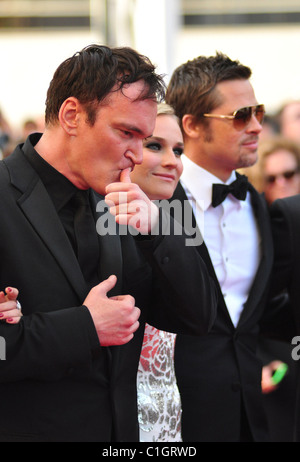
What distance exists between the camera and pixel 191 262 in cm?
266

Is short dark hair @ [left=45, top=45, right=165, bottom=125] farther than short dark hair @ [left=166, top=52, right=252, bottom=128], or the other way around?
short dark hair @ [left=166, top=52, right=252, bottom=128]

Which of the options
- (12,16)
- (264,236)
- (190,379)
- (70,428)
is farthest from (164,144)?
(12,16)

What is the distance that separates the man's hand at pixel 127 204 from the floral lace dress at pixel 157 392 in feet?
2.19

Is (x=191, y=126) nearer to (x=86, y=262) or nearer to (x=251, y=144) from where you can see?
(x=251, y=144)

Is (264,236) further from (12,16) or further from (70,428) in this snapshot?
(12,16)

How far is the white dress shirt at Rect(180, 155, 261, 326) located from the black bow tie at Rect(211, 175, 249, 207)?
0.17 feet

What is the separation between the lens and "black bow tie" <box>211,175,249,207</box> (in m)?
3.63

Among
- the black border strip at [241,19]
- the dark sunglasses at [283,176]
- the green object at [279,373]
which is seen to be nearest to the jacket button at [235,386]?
the green object at [279,373]

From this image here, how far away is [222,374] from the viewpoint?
11.3 ft

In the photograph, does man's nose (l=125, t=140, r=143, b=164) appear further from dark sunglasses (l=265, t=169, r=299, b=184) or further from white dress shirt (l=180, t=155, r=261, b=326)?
dark sunglasses (l=265, t=169, r=299, b=184)

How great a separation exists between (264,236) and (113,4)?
11.0m

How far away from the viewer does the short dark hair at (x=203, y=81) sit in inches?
153

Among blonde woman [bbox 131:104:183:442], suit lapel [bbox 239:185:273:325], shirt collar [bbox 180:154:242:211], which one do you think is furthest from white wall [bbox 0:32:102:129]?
blonde woman [bbox 131:104:183:442]

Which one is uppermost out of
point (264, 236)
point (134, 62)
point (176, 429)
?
point (134, 62)
